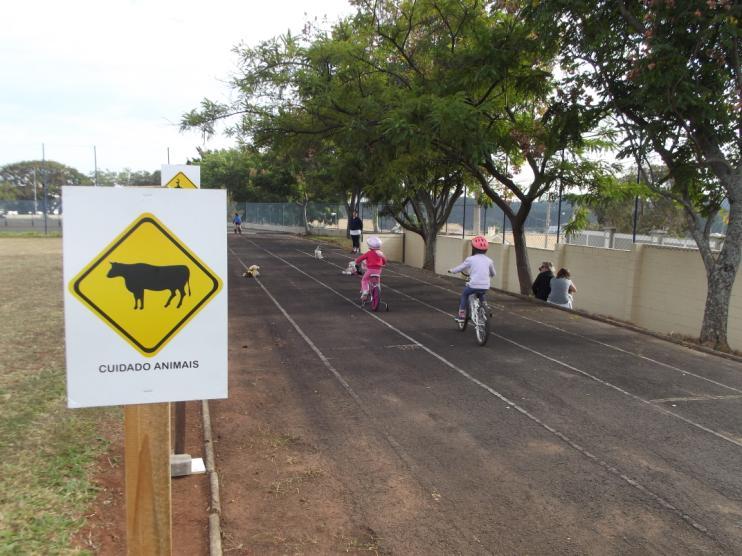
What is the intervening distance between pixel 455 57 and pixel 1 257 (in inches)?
768

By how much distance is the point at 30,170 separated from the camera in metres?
81.1

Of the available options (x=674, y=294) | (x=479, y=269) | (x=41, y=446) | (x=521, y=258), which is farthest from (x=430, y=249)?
(x=41, y=446)

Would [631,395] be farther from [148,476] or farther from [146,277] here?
[146,277]

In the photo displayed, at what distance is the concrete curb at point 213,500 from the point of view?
4.16 metres

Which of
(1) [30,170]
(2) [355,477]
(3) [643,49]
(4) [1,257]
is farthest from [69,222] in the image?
(1) [30,170]

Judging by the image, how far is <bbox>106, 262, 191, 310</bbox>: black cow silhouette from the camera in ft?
7.95

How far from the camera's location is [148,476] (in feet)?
8.39

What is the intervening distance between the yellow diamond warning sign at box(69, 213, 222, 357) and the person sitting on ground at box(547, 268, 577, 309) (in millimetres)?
13275

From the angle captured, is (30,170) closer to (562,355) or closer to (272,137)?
(272,137)

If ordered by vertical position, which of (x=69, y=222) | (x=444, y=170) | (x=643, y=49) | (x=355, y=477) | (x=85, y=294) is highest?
(x=643, y=49)

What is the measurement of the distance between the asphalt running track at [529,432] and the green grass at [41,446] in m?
2.13

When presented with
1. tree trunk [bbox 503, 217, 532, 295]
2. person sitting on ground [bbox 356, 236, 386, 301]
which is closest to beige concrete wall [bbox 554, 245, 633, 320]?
tree trunk [bbox 503, 217, 532, 295]

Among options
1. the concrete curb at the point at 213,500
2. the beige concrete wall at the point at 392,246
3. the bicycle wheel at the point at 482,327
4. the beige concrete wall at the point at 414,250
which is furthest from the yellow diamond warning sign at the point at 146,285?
the beige concrete wall at the point at 392,246

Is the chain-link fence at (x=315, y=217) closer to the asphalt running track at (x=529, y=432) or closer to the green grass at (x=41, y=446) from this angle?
the asphalt running track at (x=529, y=432)
